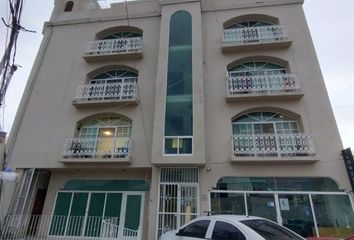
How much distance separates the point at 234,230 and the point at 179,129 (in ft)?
22.2

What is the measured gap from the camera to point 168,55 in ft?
43.1

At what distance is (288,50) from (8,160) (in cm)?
1600

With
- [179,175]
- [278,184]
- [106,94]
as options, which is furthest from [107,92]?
[278,184]

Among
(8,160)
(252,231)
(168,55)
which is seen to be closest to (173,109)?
(168,55)

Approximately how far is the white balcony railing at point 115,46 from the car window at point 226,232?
1115cm

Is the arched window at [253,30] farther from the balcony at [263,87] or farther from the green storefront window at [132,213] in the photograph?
the green storefront window at [132,213]

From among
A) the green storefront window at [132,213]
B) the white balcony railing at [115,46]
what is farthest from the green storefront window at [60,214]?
the white balcony railing at [115,46]

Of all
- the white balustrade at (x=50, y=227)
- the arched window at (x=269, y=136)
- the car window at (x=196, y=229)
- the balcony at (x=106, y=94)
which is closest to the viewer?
the car window at (x=196, y=229)

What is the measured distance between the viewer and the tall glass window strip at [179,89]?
36.4ft

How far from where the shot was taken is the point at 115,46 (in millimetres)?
14719

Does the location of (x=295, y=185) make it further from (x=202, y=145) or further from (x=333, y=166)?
(x=202, y=145)

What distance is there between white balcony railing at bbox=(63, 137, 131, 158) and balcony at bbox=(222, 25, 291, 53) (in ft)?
24.9

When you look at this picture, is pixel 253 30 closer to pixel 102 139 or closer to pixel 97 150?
pixel 102 139

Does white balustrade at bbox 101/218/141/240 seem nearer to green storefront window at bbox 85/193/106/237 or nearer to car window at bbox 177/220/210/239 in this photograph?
green storefront window at bbox 85/193/106/237
